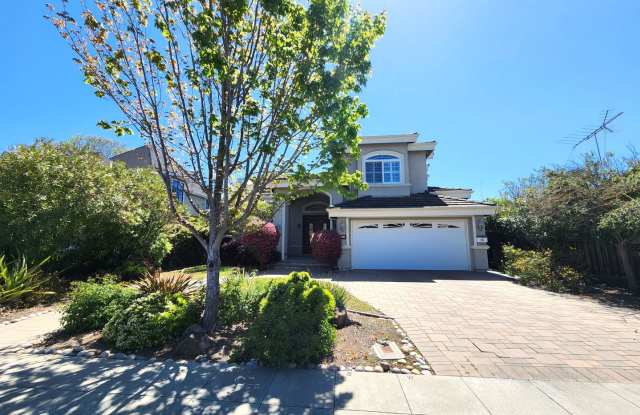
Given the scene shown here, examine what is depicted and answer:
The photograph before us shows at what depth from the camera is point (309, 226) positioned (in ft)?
55.1

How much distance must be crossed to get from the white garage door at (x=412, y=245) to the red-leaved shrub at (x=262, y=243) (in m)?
3.90

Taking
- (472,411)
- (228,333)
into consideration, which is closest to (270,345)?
(228,333)

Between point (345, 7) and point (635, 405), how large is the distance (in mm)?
6267

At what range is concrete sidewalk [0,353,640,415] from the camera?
9.01 ft

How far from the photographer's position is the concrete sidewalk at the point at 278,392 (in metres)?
2.75

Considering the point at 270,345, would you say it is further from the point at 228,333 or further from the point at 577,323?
the point at 577,323

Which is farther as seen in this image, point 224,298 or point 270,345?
point 224,298

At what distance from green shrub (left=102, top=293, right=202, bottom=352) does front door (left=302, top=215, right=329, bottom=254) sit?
39.2ft

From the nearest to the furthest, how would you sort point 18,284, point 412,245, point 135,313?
point 135,313 → point 18,284 → point 412,245

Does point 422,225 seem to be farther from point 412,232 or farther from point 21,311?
point 21,311

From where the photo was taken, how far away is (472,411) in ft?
8.80

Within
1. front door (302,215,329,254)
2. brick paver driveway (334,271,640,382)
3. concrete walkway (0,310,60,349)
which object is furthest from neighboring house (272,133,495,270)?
concrete walkway (0,310,60,349)

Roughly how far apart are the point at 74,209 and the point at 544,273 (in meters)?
15.2

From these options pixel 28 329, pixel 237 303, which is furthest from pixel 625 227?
pixel 28 329
